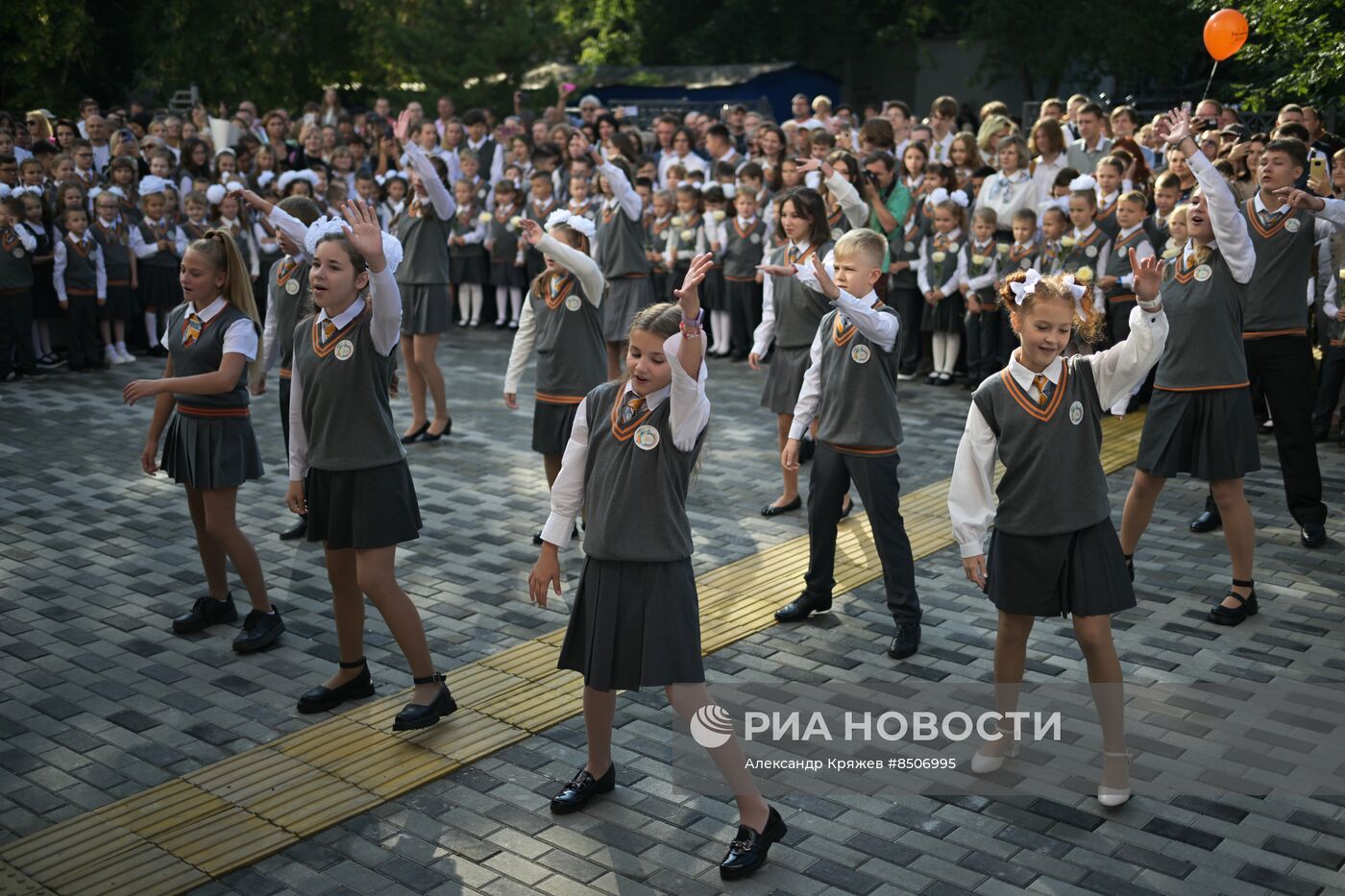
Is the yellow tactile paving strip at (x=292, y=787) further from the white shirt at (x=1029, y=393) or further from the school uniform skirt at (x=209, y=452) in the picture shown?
the white shirt at (x=1029, y=393)

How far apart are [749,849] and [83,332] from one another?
33.0 feet

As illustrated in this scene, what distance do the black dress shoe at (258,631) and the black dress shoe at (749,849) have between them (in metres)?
2.63

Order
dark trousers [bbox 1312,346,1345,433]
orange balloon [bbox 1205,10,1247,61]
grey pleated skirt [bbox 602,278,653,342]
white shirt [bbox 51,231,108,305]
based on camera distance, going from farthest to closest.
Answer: white shirt [bbox 51,231,108,305] → grey pleated skirt [bbox 602,278,653,342] → orange balloon [bbox 1205,10,1247,61] → dark trousers [bbox 1312,346,1345,433]

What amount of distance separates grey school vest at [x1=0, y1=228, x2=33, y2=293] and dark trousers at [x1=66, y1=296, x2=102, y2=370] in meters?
0.48

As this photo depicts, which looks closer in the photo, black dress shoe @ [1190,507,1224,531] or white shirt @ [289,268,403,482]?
white shirt @ [289,268,403,482]

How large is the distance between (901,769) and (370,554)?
6.88 feet

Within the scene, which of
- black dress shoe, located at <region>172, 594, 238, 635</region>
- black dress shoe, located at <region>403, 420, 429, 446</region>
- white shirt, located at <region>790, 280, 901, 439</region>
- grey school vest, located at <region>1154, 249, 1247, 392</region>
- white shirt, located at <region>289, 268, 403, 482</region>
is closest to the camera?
white shirt, located at <region>289, 268, 403, 482</region>

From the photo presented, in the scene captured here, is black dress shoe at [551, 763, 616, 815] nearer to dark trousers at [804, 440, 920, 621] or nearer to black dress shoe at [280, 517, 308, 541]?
dark trousers at [804, 440, 920, 621]

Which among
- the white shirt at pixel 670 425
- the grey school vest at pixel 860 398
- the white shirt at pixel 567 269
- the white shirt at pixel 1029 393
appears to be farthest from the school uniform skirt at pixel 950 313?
the white shirt at pixel 670 425

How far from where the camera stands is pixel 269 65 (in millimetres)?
25078

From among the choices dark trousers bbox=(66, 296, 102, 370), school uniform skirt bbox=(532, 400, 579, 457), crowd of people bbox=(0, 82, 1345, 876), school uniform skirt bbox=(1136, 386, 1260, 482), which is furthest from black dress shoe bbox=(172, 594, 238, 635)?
dark trousers bbox=(66, 296, 102, 370)

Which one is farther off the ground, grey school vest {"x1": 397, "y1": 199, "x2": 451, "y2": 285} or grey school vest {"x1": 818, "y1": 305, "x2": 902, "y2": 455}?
grey school vest {"x1": 397, "y1": 199, "x2": 451, "y2": 285}

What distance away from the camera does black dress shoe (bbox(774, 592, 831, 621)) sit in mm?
6430

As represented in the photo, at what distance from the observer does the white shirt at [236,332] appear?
6035 millimetres
